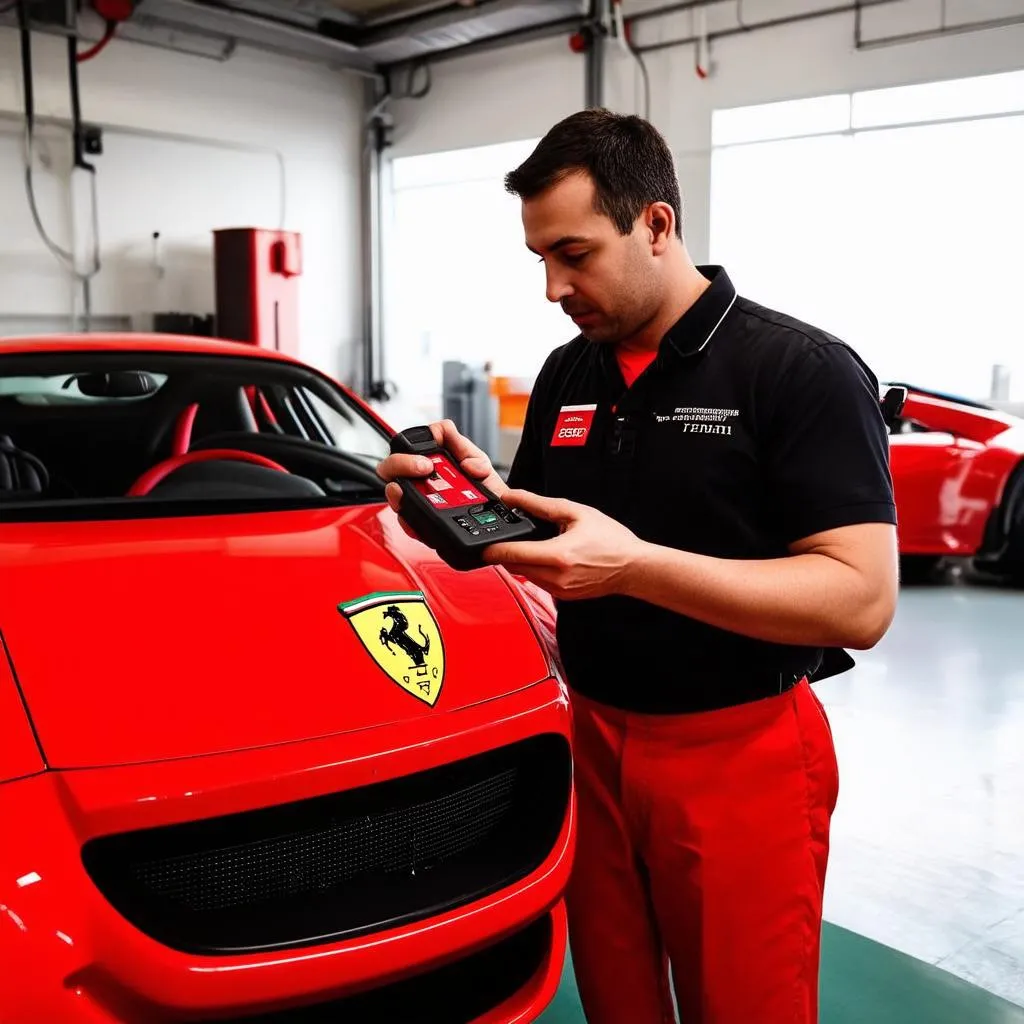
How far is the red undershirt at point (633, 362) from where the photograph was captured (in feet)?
4.62

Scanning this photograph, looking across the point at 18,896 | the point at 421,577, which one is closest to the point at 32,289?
the point at 421,577

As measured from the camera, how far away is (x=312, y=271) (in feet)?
32.1

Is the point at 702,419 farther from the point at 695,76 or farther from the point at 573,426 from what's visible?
the point at 695,76

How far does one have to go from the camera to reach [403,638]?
152 centimetres

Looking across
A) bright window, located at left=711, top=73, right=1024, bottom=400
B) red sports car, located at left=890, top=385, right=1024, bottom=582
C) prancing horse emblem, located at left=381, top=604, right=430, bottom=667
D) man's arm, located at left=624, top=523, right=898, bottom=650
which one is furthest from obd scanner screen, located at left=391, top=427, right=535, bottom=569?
bright window, located at left=711, top=73, right=1024, bottom=400

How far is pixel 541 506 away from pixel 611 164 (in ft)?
1.46

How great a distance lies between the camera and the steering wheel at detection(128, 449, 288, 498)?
228 centimetres

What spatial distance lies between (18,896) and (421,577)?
80 centimetres

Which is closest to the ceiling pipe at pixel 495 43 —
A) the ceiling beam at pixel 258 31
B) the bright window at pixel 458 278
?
the ceiling beam at pixel 258 31

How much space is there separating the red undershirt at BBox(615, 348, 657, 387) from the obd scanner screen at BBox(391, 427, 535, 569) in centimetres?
26

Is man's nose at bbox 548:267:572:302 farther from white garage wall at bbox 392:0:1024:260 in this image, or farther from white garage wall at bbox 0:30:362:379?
white garage wall at bbox 0:30:362:379

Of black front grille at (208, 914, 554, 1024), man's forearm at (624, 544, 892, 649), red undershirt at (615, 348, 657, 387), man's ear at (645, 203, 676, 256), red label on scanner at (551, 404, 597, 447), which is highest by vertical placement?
man's ear at (645, 203, 676, 256)

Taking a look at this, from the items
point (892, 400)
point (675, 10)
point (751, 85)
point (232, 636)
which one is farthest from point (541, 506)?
point (675, 10)

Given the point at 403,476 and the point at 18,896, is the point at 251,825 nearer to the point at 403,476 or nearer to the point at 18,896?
the point at 18,896
